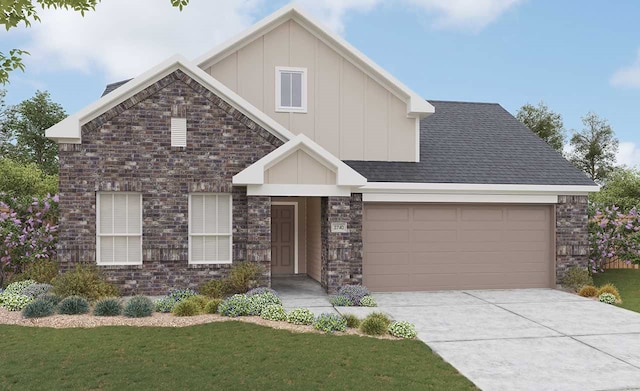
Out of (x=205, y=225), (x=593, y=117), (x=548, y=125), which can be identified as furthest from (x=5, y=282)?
(x=593, y=117)

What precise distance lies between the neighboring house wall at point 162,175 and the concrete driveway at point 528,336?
13.9ft

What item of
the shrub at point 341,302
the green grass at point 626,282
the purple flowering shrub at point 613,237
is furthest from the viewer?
→ the purple flowering shrub at point 613,237

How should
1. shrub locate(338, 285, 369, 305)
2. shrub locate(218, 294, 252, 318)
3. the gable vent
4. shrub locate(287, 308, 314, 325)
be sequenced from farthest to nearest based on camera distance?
the gable vent, shrub locate(338, 285, 369, 305), shrub locate(218, 294, 252, 318), shrub locate(287, 308, 314, 325)

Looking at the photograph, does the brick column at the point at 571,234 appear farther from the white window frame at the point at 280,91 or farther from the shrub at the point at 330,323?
the shrub at the point at 330,323

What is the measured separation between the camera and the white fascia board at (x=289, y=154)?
40.9ft

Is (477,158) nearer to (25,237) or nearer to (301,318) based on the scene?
(301,318)

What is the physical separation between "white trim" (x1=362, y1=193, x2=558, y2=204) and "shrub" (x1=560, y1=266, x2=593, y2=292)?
2010mm

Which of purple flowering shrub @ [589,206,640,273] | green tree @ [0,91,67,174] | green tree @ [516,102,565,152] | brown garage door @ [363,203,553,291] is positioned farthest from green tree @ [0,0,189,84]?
green tree @ [516,102,565,152]

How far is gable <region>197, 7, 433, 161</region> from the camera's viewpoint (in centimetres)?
1497

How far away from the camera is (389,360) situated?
26.1 ft

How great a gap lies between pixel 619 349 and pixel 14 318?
1111cm

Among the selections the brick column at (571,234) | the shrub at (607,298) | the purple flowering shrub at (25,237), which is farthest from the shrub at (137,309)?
the brick column at (571,234)

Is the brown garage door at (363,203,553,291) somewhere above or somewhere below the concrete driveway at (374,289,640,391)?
above

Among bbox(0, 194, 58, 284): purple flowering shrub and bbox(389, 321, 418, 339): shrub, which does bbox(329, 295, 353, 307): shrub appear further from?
bbox(0, 194, 58, 284): purple flowering shrub
